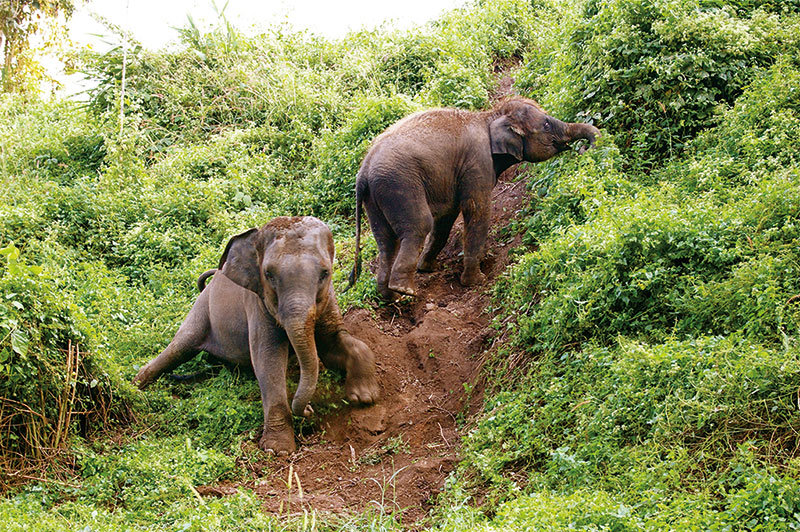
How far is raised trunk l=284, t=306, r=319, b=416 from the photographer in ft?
22.7

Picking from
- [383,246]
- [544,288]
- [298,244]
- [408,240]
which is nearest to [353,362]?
[298,244]

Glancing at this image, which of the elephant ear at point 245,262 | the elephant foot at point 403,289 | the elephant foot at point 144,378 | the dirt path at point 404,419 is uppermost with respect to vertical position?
the elephant ear at point 245,262

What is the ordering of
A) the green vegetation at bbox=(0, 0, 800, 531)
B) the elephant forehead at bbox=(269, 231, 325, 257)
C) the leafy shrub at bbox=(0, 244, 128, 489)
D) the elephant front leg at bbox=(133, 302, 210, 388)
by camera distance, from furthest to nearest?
the elephant front leg at bbox=(133, 302, 210, 388) → the elephant forehead at bbox=(269, 231, 325, 257) → the leafy shrub at bbox=(0, 244, 128, 489) → the green vegetation at bbox=(0, 0, 800, 531)

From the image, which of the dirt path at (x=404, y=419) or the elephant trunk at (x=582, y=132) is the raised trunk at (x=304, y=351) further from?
the elephant trunk at (x=582, y=132)

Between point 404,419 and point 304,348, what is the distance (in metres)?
1.06

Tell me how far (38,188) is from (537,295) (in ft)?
23.5

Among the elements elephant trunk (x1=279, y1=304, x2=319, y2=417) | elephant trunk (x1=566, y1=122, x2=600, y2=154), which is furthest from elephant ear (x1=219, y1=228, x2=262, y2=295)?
elephant trunk (x1=566, y1=122, x2=600, y2=154)

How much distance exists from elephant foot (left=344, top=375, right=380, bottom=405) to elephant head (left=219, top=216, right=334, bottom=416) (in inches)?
14.9

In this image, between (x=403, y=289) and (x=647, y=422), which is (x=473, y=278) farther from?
(x=647, y=422)

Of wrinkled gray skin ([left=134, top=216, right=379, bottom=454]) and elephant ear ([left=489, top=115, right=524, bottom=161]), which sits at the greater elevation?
elephant ear ([left=489, top=115, right=524, bottom=161])

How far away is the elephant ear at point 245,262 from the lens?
7.51 metres

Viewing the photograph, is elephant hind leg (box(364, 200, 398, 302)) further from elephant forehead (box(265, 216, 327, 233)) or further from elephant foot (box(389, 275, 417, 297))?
elephant forehead (box(265, 216, 327, 233))

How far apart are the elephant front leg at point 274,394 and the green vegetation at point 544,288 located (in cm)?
28

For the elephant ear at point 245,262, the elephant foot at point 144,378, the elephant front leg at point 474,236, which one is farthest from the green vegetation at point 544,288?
the elephant ear at point 245,262
